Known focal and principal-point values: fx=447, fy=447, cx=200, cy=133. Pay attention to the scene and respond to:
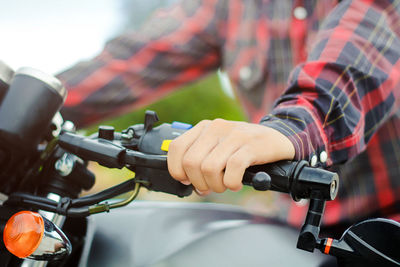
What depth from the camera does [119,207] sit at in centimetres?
76

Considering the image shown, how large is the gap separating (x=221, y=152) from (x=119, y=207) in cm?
24

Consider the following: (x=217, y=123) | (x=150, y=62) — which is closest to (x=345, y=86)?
(x=217, y=123)

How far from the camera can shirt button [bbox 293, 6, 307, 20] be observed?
1.52m

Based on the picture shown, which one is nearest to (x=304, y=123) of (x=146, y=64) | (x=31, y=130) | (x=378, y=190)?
(x=31, y=130)

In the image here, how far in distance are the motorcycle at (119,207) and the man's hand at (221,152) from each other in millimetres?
24

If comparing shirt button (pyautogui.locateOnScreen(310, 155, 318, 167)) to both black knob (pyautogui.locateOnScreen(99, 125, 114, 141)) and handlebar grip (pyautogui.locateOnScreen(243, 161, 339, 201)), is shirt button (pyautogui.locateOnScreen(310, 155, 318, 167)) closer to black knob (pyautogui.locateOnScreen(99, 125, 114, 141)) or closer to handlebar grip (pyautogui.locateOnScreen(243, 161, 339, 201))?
handlebar grip (pyautogui.locateOnScreen(243, 161, 339, 201))

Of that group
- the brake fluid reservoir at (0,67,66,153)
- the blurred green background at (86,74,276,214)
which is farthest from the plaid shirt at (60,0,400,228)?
the blurred green background at (86,74,276,214)

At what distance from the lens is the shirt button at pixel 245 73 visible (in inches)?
66.1

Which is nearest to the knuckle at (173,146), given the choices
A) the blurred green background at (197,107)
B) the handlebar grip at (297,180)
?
the handlebar grip at (297,180)

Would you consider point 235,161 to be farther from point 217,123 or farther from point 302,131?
point 302,131

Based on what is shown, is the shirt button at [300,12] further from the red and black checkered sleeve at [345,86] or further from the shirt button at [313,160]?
the shirt button at [313,160]

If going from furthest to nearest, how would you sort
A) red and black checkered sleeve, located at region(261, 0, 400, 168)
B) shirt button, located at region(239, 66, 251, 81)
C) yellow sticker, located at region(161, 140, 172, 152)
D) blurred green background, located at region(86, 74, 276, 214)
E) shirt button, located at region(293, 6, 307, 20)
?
blurred green background, located at region(86, 74, 276, 214)
shirt button, located at region(239, 66, 251, 81)
shirt button, located at region(293, 6, 307, 20)
red and black checkered sleeve, located at region(261, 0, 400, 168)
yellow sticker, located at region(161, 140, 172, 152)

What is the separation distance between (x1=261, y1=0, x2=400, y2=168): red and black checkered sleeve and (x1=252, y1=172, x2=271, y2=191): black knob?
113mm

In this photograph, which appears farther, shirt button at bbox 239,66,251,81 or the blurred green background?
the blurred green background
